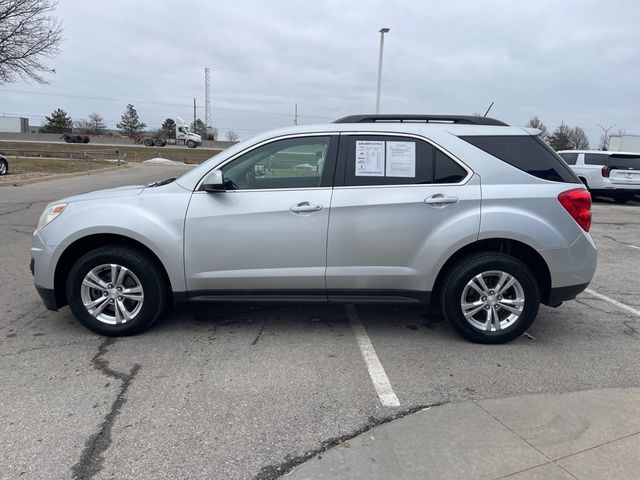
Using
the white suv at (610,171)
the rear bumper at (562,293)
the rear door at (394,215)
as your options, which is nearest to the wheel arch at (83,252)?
the rear door at (394,215)

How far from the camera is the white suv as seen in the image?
650 inches

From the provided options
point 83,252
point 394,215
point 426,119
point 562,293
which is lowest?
point 562,293

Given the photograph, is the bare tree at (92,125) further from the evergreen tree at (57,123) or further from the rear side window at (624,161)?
the rear side window at (624,161)

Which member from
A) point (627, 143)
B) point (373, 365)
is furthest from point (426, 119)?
point (627, 143)

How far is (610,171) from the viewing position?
1661cm

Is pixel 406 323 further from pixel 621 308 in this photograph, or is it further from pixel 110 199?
pixel 110 199

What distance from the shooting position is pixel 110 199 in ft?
14.0

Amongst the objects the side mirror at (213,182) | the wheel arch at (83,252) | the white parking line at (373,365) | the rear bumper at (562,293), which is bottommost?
the white parking line at (373,365)

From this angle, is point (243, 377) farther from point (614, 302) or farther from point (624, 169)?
point (624, 169)

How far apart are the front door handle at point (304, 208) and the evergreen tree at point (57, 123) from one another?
92.6 metres

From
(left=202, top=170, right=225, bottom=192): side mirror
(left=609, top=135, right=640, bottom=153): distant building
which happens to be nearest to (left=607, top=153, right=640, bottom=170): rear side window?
(left=202, top=170, right=225, bottom=192): side mirror

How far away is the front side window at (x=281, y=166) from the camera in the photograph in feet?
13.9

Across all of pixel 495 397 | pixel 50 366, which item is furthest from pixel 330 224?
pixel 50 366

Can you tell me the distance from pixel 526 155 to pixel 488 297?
1220 mm
